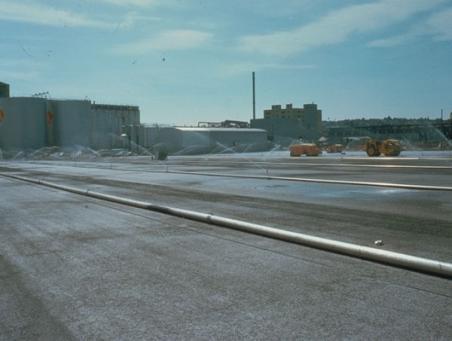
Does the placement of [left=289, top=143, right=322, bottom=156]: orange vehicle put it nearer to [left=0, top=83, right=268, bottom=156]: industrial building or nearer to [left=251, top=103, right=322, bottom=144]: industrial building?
[left=0, top=83, right=268, bottom=156]: industrial building

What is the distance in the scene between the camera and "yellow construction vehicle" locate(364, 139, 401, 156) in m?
51.9

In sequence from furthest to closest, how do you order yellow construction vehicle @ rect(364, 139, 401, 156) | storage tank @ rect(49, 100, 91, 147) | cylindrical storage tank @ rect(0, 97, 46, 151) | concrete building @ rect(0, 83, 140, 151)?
storage tank @ rect(49, 100, 91, 147) < concrete building @ rect(0, 83, 140, 151) < cylindrical storage tank @ rect(0, 97, 46, 151) < yellow construction vehicle @ rect(364, 139, 401, 156)

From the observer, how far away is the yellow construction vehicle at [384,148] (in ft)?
170

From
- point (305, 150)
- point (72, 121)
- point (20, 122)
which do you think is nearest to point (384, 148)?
point (305, 150)

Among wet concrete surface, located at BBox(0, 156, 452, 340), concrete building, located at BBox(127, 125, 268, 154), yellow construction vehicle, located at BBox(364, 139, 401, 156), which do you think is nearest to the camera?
wet concrete surface, located at BBox(0, 156, 452, 340)

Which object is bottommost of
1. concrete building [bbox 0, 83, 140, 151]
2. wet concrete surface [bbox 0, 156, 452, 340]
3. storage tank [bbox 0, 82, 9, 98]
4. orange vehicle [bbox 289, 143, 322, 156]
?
orange vehicle [bbox 289, 143, 322, 156]

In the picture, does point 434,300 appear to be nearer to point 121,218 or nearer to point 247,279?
point 247,279

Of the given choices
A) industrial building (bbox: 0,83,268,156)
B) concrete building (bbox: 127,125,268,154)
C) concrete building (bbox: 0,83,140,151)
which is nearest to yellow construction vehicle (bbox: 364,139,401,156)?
concrete building (bbox: 127,125,268,154)

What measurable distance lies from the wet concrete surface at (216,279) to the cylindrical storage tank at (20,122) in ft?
279

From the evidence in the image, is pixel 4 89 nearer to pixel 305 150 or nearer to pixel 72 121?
pixel 72 121

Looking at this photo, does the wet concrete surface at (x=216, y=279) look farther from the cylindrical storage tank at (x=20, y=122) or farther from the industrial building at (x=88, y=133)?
the cylindrical storage tank at (x=20, y=122)

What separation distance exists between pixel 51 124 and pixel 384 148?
205 ft

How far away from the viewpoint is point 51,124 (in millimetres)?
95188

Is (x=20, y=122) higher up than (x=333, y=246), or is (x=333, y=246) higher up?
(x=20, y=122)
